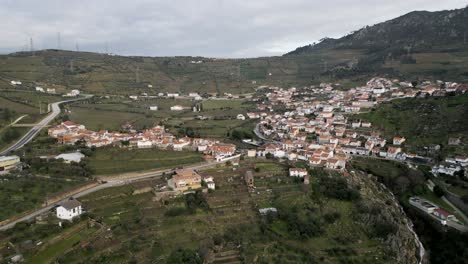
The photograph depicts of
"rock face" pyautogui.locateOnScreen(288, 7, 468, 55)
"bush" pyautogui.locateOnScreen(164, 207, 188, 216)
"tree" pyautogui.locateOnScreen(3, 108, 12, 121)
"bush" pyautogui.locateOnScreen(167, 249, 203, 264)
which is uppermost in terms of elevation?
"rock face" pyautogui.locateOnScreen(288, 7, 468, 55)

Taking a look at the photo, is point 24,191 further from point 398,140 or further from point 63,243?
point 398,140

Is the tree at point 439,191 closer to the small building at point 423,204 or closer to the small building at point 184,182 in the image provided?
the small building at point 423,204

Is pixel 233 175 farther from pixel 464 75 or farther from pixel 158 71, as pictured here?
pixel 158 71

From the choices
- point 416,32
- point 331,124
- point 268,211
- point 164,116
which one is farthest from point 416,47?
point 268,211

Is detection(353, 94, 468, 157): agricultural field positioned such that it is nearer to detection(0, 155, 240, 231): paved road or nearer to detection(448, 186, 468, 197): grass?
detection(448, 186, 468, 197): grass

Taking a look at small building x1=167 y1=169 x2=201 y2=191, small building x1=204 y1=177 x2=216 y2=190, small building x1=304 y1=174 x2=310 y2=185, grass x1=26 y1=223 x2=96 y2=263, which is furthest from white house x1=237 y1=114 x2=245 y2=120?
grass x1=26 y1=223 x2=96 y2=263

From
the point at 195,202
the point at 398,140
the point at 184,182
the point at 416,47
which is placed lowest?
the point at 195,202
